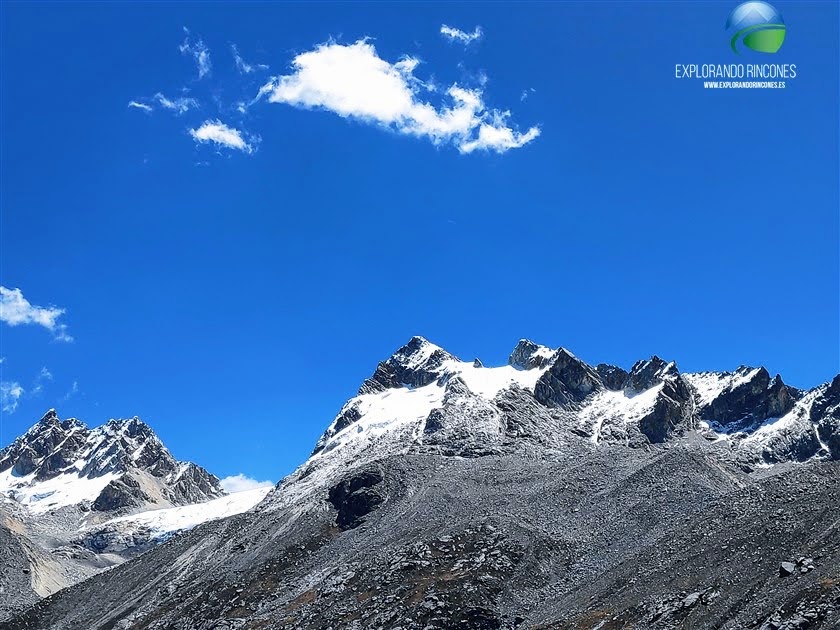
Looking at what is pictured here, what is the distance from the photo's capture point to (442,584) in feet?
284

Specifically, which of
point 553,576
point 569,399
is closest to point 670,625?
point 553,576

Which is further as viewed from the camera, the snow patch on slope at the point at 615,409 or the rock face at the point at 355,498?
the snow patch on slope at the point at 615,409

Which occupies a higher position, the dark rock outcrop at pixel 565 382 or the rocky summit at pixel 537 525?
the dark rock outcrop at pixel 565 382

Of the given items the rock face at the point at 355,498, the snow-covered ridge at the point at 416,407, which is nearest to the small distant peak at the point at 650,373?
the snow-covered ridge at the point at 416,407

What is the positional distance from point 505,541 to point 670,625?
110ft

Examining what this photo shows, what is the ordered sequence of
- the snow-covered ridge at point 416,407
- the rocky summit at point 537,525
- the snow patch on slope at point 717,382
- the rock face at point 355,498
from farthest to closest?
the snow patch on slope at point 717,382
the snow-covered ridge at point 416,407
the rock face at point 355,498
the rocky summit at point 537,525

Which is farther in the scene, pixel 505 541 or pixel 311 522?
pixel 311 522

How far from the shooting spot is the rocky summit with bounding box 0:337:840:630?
2788 inches

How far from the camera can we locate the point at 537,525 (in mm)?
103438

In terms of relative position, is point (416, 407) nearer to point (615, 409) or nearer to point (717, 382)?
point (615, 409)

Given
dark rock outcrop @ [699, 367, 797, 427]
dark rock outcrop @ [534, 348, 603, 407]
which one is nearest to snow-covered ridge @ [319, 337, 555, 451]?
dark rock outcrop @ [534, 348, 603, 407]

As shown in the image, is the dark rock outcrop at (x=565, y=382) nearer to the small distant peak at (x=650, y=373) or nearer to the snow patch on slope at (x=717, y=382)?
the small distant peak at (x=650, y=373)

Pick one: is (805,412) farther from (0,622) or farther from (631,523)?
(0,622)

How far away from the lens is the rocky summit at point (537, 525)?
7081 centimetres
